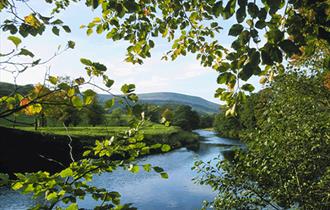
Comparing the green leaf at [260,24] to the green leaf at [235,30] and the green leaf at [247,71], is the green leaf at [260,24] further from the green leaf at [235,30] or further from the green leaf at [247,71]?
the green leaf at [247,71]

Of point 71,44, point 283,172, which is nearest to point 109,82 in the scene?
point 71,44

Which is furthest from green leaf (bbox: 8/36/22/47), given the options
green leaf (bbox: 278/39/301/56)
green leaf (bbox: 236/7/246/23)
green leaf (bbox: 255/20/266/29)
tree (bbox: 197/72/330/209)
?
tree (bbox: 197/72/330/209)

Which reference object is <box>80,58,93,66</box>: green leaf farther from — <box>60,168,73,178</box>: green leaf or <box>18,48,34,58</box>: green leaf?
<box>60,168,73,178</box>: green leaf

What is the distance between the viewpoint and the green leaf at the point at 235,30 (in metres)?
1.99

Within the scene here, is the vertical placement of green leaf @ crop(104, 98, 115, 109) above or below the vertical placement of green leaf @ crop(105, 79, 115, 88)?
below

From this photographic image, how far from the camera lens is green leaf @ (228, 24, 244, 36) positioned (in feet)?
6.52

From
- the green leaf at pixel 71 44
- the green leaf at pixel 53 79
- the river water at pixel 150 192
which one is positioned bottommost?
the river water at pixel 150 192

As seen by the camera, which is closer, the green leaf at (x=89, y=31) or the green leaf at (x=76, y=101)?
the green leaf at (x=76, y=101)

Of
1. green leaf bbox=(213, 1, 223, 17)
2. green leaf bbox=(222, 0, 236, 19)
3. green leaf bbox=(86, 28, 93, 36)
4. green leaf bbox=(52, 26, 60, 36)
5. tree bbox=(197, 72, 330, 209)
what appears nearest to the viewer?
green leaf bbox=(222, 0, 236, 19)

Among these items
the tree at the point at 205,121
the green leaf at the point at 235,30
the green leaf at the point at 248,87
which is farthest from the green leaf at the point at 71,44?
the tree at the point at 205,121

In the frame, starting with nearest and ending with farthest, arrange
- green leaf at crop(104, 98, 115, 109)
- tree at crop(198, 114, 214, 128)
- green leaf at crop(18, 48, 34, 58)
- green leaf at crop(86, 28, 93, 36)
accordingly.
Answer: green leaf at crop(18, 48, 34, 58) → green leaf at crop(104, 98, 115, 109) → green leaf at crop(86, 28, 93, 36) → tree at crop(198, 114, 214, 128)

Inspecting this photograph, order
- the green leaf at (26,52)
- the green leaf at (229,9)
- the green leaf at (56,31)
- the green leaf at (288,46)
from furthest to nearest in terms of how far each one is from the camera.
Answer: the green leaf at (56,31) < the green leaf at (26,52) < the green leaf at (229,9) < the green leaf at (288,46)

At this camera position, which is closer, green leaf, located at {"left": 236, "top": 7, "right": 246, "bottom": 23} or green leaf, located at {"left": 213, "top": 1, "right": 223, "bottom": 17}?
green leaf, located at {"left": 236, "top": 7, "right": 246, "bottom": 23}

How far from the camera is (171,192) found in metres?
29.0
